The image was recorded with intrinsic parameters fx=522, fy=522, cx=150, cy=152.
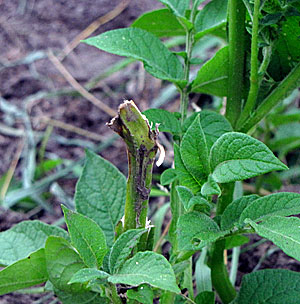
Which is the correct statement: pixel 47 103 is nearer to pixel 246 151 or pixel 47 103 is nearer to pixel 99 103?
pixel 99 103

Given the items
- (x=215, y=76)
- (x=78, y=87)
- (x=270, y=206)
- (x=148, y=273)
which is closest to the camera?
(x=148, y=273)

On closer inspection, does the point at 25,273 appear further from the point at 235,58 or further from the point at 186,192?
the point at 235,58

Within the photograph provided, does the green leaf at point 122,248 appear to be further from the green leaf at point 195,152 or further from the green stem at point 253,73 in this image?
the green stem at point 253,73

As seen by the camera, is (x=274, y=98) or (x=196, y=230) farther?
(x=274, y=98)

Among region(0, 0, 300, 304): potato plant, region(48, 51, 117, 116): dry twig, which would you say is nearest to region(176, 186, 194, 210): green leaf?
region(0, 0, 300, 304): potato plant

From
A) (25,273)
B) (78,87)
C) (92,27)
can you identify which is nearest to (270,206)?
(25,273)

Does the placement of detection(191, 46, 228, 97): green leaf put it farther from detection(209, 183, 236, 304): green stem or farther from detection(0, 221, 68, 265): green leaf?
A: detection(0, 221, 68, 265): green leaf

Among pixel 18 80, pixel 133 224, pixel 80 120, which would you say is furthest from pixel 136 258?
pixel 18 80
